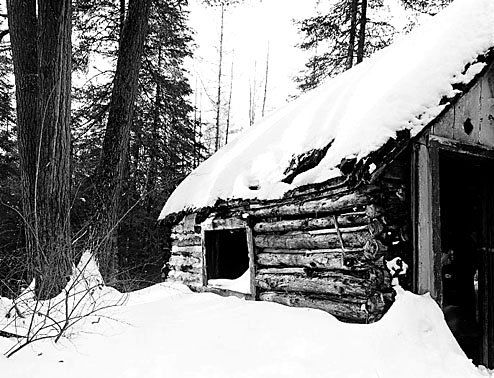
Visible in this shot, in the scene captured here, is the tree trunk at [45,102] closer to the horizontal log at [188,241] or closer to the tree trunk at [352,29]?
the horizontal log at [188,241]

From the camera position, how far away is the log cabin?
4.70 m

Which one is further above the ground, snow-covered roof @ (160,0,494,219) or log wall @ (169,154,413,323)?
snow-covered roof @ (160,0,494,219)

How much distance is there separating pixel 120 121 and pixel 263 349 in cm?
610

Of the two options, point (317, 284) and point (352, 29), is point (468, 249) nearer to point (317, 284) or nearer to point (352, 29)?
point (317, 284)

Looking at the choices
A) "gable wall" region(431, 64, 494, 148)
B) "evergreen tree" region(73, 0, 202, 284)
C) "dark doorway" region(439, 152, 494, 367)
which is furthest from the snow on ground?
"evergreen tree" region(73, 0, 202, 284)

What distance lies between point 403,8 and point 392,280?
440 inches

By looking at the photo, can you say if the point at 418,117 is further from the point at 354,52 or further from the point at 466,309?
the point at 354,52

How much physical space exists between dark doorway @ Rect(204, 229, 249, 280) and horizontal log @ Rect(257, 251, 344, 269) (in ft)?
7.35

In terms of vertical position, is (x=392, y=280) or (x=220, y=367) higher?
(x=392, y=280)

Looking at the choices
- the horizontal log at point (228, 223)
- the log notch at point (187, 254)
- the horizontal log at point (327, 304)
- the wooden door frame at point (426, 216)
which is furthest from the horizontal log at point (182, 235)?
the wooden door frame at point (426, 216)

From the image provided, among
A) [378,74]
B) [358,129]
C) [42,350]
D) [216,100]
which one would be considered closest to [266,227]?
[358,129]

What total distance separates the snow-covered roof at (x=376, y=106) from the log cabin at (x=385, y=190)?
0.02 metres

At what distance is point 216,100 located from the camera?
25.0 meters

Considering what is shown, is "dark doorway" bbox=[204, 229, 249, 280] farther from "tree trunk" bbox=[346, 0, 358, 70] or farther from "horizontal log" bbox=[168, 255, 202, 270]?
"tree trunk" bbox=[346, 0, 358, 70]
